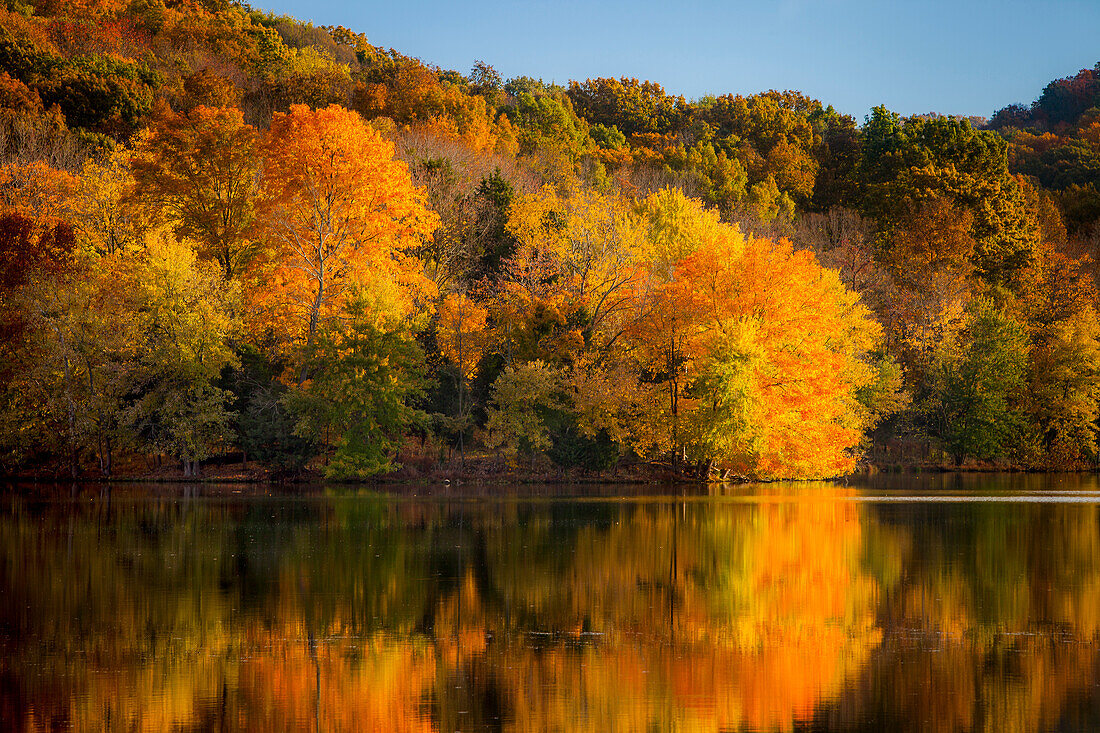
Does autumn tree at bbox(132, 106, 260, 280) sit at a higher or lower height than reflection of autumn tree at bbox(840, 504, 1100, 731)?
higher

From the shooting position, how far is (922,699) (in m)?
11.3

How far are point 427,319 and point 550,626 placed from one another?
36108 mm

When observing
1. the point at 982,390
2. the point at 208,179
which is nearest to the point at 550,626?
the point at 208,179

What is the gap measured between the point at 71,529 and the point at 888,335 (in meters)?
52.4

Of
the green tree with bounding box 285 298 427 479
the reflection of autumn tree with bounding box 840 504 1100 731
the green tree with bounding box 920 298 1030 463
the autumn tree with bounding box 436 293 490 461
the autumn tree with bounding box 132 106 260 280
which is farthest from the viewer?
the green tree with bounding box 920 298 1030 463

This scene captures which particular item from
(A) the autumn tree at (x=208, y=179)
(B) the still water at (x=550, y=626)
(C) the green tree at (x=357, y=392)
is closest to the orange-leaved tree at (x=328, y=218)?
(C) the green tree at (x=357, y=392)

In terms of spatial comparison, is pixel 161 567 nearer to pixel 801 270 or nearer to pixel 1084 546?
pixel 1084 546

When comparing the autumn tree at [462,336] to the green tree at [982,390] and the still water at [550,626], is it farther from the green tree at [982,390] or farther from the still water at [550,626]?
the green tree at [982,390]

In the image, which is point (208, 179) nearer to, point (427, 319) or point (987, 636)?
point (427, 319)

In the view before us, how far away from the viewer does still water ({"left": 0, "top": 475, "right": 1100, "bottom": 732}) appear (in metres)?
11.0

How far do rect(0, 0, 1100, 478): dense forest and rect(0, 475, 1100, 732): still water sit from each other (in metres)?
19.5

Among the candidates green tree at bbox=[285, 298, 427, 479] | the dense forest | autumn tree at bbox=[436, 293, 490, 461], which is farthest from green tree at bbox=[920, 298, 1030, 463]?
green tree at bbox=[285, 298, 427, 479]

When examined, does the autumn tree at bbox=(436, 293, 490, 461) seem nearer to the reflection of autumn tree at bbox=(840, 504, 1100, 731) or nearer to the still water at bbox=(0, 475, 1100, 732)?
the still water at bbox=(0, 475, 1100, 732)

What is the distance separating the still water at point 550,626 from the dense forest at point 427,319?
19.5 meters
